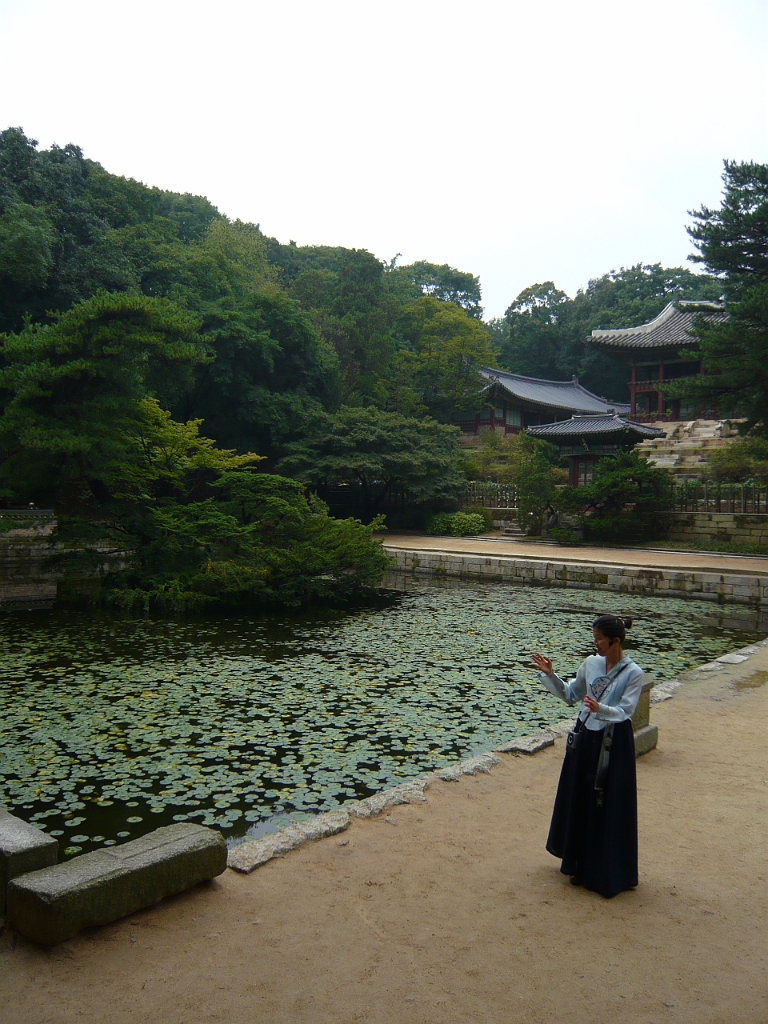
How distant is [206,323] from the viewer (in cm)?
2373

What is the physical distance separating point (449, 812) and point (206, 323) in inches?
858

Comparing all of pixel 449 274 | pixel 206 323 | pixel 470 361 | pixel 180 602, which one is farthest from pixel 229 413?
pixel 449 274

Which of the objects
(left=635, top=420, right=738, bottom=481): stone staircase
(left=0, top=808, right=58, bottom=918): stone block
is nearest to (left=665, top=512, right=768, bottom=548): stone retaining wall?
(left=635, top=420, right=738, bottom=481): stone staircase

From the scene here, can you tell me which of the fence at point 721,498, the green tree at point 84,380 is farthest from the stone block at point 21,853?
the fence at point 721,498

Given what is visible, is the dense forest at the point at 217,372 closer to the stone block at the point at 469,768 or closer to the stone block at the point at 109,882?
the stone block at the point at 469,768

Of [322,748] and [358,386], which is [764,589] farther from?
[358,386]

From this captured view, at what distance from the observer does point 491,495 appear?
2447 cm

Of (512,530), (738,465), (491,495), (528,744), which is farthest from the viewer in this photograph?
(491,495)

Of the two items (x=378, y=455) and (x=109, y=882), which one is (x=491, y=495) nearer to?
(x=378, y=455)

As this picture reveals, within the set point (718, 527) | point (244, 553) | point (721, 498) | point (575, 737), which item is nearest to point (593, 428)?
point (721, 498)

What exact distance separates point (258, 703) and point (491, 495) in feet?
60.0

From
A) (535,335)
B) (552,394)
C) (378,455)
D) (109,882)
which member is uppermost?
(535,335)

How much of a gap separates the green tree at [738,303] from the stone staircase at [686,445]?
657 centimetres

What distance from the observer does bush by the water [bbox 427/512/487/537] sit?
906 inches
